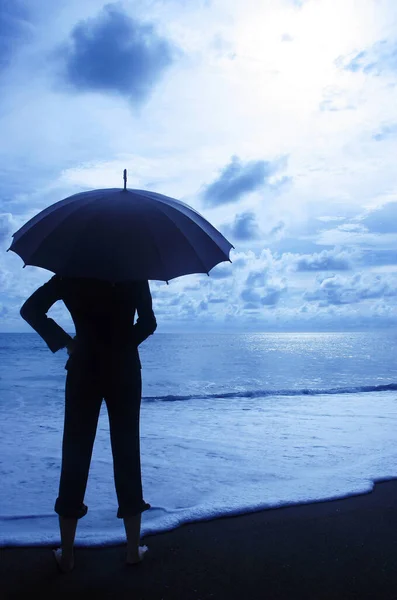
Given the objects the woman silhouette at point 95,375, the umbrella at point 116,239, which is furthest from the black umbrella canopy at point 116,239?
the woman silhouette at point 95,375

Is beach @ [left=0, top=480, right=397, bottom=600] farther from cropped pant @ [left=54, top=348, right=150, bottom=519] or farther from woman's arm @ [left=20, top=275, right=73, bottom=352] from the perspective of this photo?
woman's arm @ [left=20, top=275, right=73, bottom=352]

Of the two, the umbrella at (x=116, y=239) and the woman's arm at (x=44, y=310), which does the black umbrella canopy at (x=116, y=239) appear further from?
the woman's arm at (x=44, y=310)

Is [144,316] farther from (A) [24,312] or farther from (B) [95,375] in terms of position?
(A) [24,312]

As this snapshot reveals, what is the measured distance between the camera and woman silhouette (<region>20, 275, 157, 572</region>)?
2832 millimetres

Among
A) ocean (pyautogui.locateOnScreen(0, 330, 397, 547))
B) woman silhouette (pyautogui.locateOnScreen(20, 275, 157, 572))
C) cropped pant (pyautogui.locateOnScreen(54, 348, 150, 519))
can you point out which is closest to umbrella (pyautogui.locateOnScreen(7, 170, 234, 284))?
woman silhouette (pyautogui.locateOnScreen(20, 275, 157, 572))

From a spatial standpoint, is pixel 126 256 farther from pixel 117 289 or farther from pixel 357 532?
pixel 357 532

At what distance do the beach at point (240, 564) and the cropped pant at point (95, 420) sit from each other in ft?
1.13

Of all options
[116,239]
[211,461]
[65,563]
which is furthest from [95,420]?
[211,461]

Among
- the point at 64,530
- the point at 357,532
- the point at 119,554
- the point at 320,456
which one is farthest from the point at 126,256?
the point at 320,456

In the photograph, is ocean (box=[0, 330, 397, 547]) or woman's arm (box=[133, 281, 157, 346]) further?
ocean (box=[0, 330, 397, 547])

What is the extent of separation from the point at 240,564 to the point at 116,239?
6.39 ft

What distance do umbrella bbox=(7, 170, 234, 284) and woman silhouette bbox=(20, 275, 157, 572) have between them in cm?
17

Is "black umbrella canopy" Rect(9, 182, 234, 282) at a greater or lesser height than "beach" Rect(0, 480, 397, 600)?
greater

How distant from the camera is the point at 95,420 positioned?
9.72 ft
